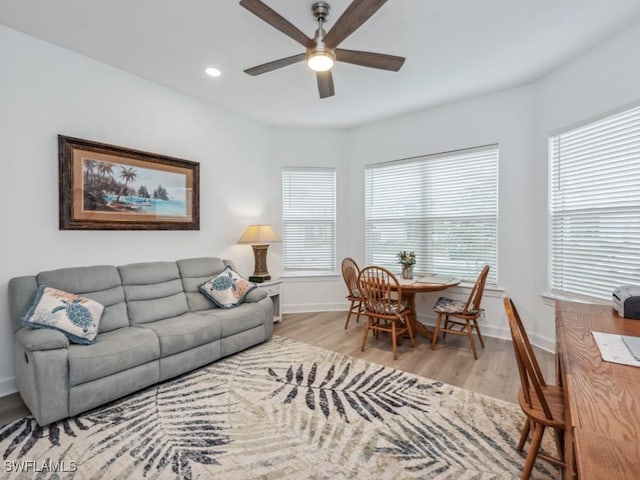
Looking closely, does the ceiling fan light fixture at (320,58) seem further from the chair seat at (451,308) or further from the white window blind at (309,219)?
the white window blind at (309,219)

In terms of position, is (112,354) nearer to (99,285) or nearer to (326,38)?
(99,285)

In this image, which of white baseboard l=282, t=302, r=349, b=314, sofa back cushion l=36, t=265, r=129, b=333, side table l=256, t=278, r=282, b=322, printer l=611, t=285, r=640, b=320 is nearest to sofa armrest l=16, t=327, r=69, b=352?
sofa back cushion l=36, t=265, r=129, b=333

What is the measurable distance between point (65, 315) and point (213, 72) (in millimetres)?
2534

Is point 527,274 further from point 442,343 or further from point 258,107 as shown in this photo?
point 258,107

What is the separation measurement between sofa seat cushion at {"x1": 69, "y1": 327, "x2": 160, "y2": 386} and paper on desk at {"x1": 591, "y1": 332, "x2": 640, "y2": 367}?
2.82 m

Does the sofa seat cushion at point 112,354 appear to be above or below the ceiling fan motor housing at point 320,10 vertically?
below

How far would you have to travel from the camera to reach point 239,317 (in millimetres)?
3242

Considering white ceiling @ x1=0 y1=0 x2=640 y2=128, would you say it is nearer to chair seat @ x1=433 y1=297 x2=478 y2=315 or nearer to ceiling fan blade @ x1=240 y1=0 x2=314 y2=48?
ceiling fan blade @ x1=240 y1=0 x2=314 y2=48

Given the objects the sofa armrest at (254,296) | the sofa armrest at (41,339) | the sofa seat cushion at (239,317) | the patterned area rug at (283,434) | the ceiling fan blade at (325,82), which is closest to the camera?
the patterned area rug at (283,434)

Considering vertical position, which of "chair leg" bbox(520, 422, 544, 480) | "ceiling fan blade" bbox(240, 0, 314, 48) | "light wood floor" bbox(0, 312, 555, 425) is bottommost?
"light wood floor" bbox(0, 312, 555, 425)

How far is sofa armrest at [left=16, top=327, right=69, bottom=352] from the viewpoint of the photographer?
6.70 feet

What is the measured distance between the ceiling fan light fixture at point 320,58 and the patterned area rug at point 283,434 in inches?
96.2

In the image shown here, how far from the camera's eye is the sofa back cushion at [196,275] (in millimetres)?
3412

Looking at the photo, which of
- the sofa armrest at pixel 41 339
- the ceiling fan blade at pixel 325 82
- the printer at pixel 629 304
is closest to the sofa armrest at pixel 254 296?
the sofa armrest at pixel 41 339
